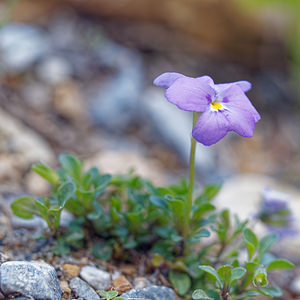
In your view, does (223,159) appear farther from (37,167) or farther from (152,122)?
(37,167)

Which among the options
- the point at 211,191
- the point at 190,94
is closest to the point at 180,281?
the point at 211,191

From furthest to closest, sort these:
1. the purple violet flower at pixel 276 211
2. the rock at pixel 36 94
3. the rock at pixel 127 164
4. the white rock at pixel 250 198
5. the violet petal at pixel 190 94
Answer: the rock at pixel 36 94 → the rock at pixel 127 164 → the white rock at pixel 250 198 → the purple violet flower at pixel 276 211 → the violet petal at pixel 190 94

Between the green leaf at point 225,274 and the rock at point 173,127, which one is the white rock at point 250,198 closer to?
the rock at point 173,127

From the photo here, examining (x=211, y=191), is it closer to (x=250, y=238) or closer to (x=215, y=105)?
(x=250, y=238)

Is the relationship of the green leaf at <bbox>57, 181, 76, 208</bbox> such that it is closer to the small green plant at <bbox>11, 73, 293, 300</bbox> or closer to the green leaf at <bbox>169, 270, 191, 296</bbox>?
the small green plant at <bbox>11, 73, 293, 300</bbox>

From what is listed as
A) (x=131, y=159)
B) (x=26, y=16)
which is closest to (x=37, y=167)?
(x=131, y=159)

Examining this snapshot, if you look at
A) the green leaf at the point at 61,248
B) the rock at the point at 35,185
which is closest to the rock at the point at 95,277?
the green leaf at the point at 61,248
